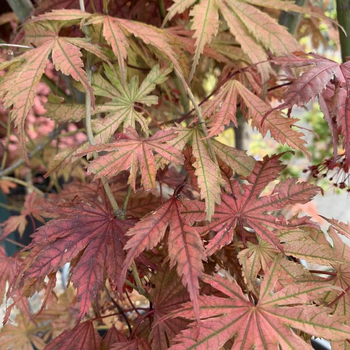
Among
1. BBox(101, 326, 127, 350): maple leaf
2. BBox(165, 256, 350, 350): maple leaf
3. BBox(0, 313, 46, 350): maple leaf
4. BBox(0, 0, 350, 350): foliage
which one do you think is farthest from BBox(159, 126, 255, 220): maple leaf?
BBox(0, 313, 46, 350): maple leaf

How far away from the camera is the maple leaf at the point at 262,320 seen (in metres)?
0.39

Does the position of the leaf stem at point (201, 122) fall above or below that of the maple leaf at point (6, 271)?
above

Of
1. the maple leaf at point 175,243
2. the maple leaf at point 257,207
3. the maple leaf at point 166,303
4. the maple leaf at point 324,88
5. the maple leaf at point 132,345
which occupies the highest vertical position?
the maple leaf at point 324,88

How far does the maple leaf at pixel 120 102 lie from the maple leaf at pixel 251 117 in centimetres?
10

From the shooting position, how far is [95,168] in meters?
0.43

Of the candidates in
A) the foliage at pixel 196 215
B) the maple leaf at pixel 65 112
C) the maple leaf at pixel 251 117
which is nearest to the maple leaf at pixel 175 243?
the foliage at pixel 196 215

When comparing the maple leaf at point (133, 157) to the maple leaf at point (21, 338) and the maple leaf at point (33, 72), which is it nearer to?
the maple leaf at point (33, 72)

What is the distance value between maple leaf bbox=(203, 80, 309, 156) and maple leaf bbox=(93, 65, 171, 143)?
0.10m

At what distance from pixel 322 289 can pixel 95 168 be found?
0.28 meters

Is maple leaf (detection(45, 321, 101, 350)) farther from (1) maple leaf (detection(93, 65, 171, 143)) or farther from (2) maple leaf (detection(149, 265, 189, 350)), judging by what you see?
(1) maple leaf (detection(93, 65, 171, 143))

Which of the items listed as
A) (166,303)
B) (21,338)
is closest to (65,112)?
(166,303)

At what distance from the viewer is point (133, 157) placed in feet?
1.46

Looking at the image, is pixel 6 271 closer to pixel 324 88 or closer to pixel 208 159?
pixel 208 159

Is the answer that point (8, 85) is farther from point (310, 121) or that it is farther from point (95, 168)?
point (310, 121)
